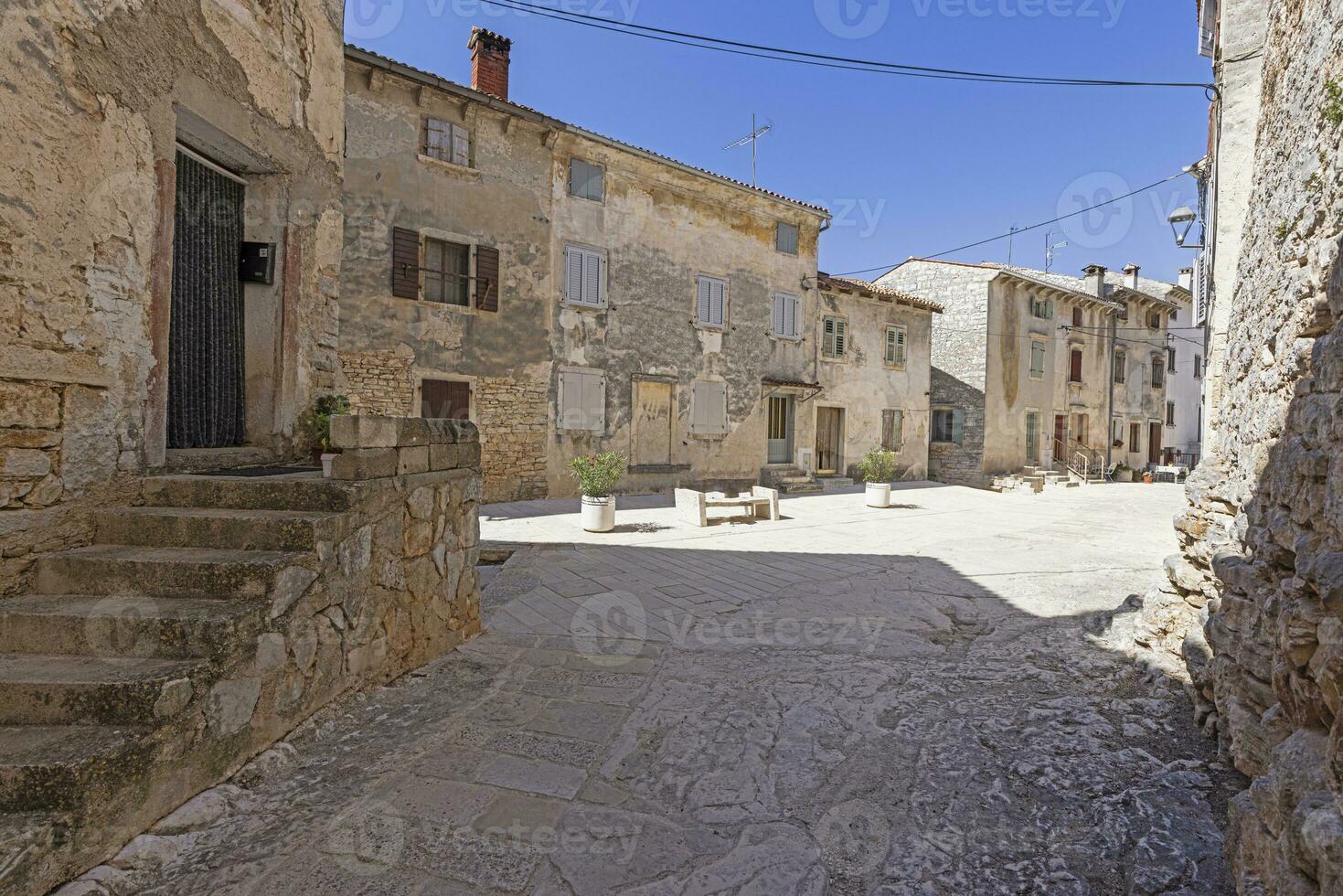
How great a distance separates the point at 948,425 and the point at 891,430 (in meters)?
3.55

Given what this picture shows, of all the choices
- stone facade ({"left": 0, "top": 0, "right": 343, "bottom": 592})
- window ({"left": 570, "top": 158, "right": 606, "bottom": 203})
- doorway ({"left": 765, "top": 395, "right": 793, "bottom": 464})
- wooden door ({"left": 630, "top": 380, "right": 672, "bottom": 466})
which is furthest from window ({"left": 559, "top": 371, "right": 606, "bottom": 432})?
stone facade ({"left": 0, "top": 0, "right": 343, "bottom": 592})

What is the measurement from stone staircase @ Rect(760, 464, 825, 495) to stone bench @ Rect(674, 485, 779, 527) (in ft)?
15.6

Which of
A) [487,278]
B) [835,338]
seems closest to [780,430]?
[835,338]

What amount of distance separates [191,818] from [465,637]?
212 cm

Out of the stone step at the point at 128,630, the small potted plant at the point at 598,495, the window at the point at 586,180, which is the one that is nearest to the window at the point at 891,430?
the window at the point at 586,180

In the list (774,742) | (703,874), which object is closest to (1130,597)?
(774,742)

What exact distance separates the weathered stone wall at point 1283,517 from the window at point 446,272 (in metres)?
11.2

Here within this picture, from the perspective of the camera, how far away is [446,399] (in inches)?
472

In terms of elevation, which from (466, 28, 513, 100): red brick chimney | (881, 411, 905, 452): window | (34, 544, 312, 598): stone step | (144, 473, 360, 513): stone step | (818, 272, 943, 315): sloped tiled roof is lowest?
(34, 544, 312, 598): stone step

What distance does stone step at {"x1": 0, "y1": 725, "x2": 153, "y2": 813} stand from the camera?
195cm

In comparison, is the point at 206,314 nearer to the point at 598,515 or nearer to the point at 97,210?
the point at 97,210

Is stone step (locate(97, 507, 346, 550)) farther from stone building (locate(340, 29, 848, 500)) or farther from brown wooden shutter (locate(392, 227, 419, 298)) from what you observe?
brown wooden shutter (locate(392, 227, 419, 298))

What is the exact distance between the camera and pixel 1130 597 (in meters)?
5.23

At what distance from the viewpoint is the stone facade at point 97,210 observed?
2760 mm
